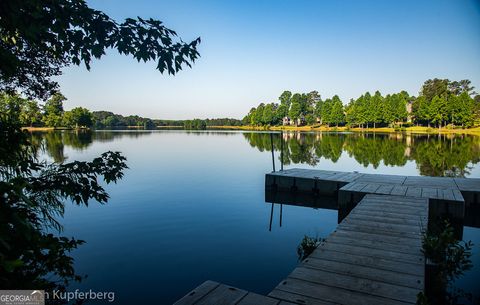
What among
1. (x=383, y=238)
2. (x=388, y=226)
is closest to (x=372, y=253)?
(x=383, y=238)

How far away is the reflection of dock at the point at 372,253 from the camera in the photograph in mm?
4480

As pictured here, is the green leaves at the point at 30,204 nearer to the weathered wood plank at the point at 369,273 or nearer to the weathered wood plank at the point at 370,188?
the weathered wood plank at the point at 369,273

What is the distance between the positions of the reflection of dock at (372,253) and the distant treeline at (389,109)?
80715 millimetres

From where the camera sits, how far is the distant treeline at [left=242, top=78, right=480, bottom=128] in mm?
80875

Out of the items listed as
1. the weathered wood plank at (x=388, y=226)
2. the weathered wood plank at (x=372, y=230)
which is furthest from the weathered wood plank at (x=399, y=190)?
the weathered wood plank at (x=372, y=230)

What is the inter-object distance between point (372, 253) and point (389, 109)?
97.8 metres

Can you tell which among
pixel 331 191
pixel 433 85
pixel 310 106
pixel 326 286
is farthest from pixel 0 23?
pixel 310 106

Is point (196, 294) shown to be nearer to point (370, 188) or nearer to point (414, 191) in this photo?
point (370, 188)

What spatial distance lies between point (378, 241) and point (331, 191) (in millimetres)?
9450

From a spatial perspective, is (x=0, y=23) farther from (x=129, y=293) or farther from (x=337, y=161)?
(x=337, y=161)

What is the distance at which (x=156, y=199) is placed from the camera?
1709cm

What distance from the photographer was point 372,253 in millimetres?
6215

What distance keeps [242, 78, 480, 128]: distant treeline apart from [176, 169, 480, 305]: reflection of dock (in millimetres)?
80715

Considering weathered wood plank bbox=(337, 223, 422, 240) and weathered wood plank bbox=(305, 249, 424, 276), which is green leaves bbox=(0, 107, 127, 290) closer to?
weathered wood plank bbox=(305, 249, 424, 276)
